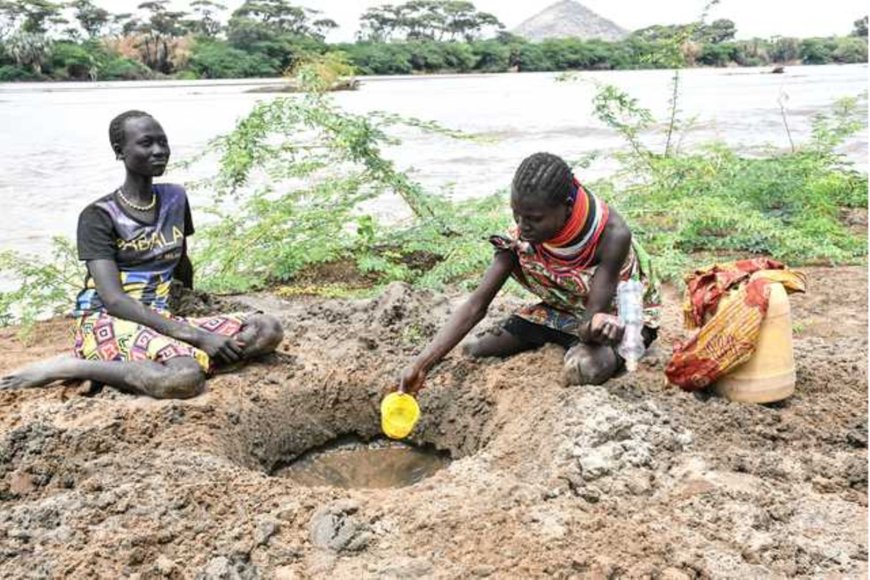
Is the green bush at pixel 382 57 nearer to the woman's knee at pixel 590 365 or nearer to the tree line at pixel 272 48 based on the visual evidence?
the tree line at pixel 272 48

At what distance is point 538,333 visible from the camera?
12.4 ft

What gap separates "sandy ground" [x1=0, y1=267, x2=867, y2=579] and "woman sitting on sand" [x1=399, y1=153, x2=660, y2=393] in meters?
0.12

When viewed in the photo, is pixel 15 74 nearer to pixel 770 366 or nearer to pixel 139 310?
pixel 139 310

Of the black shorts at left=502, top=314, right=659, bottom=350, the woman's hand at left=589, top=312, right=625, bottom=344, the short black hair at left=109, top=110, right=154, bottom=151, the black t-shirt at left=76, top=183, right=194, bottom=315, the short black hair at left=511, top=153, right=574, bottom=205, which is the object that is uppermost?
the short black hair at left=109, top=110, right=154, bottom=151

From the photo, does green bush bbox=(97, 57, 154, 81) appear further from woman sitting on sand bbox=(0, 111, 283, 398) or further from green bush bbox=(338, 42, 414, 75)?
woman sitting on sand bbox=(0, 111, 283, 398)

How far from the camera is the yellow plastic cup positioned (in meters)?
3.32

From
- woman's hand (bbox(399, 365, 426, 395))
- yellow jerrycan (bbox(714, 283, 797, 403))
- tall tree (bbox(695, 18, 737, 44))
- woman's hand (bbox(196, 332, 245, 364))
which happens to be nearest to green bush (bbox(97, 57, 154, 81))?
tall tree (bbox(695, 18, 737, 44))

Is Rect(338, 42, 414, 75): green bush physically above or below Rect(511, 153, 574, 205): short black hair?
above

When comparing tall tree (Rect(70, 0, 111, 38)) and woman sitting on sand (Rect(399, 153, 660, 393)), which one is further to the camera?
tall tree (Rect(70, 0, 111, 38))

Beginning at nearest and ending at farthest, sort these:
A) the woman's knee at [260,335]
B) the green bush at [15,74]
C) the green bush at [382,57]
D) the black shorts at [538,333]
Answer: the black shorts at [538,333]
the woman's knee at [260,335]
the green bush at [15,74]
the green bush at [382,57]

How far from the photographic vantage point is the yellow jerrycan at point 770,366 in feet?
10.2

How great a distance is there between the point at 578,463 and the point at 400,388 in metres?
0.85

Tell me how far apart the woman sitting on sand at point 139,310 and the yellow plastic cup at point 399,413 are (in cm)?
82

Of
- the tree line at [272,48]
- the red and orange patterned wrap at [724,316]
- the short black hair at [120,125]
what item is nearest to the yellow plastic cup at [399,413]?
the red and orange patterned wrap at [724,316]
